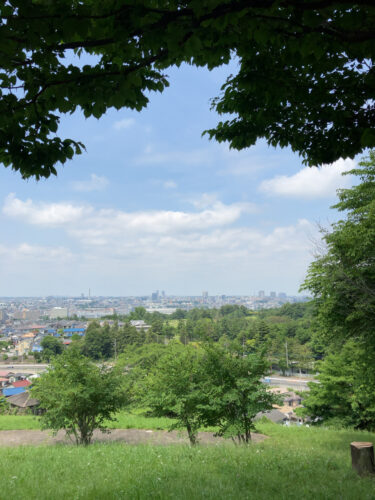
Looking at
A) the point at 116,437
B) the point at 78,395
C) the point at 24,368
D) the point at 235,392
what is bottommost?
the point at 24,368

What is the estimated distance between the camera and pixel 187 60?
9.62 feet

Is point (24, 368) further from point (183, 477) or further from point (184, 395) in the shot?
point (183, 477)

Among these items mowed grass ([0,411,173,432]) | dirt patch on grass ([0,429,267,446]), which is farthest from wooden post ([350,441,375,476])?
mowed grass ([0,411,173,432])

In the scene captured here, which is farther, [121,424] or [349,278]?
[121,424]

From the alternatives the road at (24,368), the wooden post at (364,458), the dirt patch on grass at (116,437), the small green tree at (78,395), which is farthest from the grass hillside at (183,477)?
the road at (24,368)

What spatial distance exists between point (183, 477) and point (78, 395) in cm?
562

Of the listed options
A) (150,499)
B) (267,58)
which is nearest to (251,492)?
(150,499)

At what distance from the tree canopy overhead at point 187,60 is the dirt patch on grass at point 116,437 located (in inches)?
419

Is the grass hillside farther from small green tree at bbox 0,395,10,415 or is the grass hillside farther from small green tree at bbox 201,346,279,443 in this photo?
small green tree at bbox 0,395,10,415

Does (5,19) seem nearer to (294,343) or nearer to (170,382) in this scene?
(170,382)

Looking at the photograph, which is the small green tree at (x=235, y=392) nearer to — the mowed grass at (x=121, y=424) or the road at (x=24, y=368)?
the mowed grass at (x=121, y=424)

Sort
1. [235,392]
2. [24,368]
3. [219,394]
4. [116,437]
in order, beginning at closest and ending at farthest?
1. [235,392]
2. [219,394]
3. [116,437]
4. [24,368]

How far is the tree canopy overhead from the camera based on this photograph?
1979 millimetres

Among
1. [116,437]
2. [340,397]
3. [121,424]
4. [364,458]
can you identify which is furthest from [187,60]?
[340,397]
